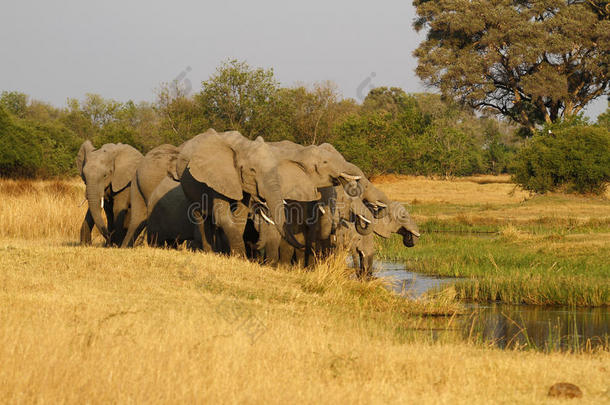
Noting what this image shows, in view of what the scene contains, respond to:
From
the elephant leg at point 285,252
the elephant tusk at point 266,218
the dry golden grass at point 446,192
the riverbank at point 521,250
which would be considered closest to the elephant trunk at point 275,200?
the elephant tusk at point 266,218

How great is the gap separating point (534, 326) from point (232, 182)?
4.77 meters

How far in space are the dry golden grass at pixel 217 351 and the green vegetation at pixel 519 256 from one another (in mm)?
3856

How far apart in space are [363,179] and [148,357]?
8.71 metres

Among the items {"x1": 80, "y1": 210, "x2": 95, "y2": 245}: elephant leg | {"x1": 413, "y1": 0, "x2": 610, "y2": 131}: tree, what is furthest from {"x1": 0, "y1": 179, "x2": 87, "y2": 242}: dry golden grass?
{"x1": 413, "y1": 0, "x2": 610, "y2": 131}: tree

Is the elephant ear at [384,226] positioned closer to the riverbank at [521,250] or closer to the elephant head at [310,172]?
the riverbank at [521,250]

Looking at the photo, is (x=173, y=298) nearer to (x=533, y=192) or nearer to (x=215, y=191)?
(x=215, y=191)

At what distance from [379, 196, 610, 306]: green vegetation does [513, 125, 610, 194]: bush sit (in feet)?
18.4

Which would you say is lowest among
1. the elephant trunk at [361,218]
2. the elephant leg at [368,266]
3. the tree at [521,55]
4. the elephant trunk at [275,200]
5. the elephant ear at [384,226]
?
the elephant leg at [368,266]

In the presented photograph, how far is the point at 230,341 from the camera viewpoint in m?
7.14

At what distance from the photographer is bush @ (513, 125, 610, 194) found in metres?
34.9

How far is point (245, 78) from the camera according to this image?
4928 cm

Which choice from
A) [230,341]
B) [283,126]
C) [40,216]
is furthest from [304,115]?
[230,341]

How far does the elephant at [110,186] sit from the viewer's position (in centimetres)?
1559

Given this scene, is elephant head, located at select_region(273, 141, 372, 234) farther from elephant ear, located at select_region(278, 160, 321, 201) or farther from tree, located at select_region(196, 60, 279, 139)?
tree, located at select_region(196, 60, 279, 139)
